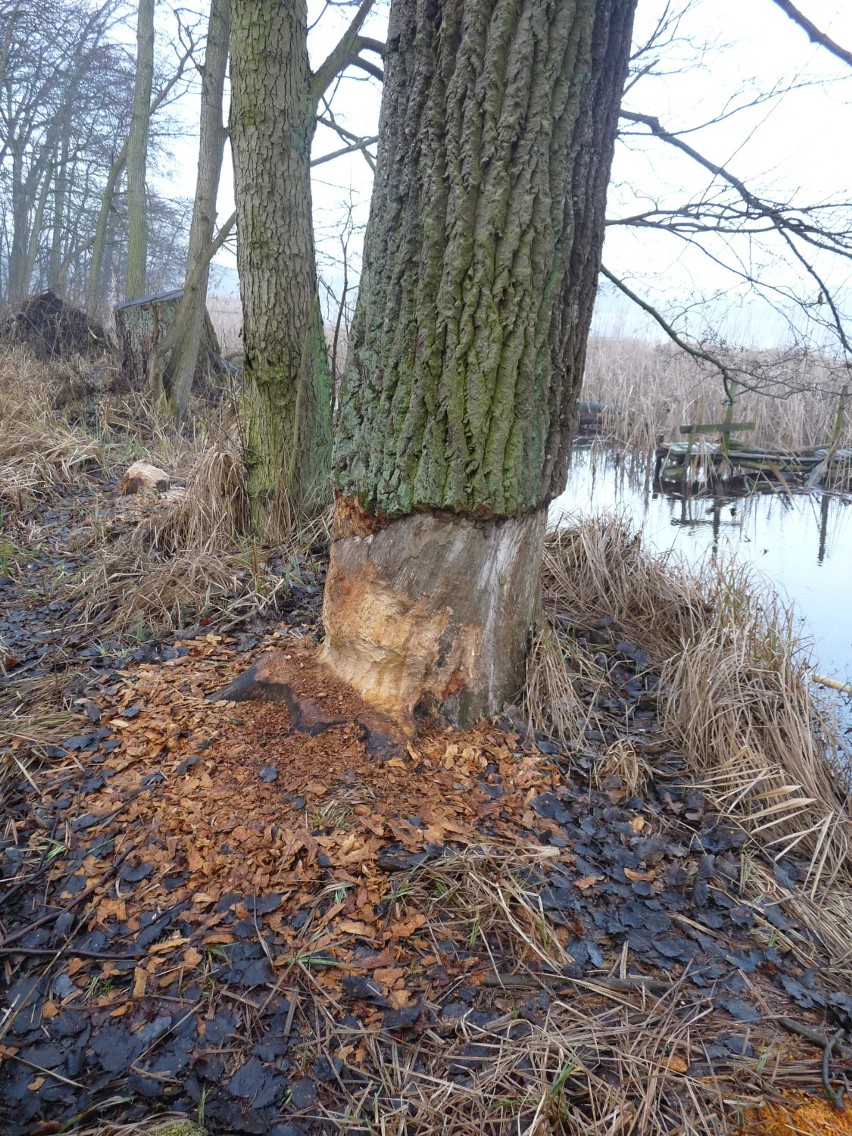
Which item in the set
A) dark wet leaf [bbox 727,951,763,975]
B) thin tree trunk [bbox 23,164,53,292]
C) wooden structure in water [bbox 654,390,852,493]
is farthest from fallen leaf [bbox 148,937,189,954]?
thin tree trunk [bbox 23,164,53,292]

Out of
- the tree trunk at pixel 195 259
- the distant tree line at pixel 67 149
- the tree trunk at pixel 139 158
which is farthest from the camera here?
the distant tree line at pixel 67 149

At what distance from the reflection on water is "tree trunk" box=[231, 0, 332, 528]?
162cm

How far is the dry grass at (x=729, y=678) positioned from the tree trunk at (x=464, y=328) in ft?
2.59

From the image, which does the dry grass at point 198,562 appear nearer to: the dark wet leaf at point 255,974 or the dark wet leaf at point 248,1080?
the dark wet leaf at point 255,974

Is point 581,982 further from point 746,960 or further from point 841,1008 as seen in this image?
point 841,1008

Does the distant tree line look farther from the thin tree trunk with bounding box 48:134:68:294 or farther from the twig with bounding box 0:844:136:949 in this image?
the twig with bounding box 0:844:136:949

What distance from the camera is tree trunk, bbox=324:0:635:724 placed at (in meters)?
1.81

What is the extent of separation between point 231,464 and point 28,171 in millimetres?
18273

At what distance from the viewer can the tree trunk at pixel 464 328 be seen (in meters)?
1.81

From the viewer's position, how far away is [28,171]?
17.2m

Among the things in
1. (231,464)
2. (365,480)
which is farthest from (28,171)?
(365,480)

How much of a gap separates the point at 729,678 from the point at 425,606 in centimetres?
130

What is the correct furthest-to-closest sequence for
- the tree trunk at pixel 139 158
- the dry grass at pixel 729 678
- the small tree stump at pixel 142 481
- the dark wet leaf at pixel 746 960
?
the tree trunk at pixel 139 158, the small tree stump at pixel 142 481, the dry grass at pixel 729 678, the dark wet leaf at pixel 746 960

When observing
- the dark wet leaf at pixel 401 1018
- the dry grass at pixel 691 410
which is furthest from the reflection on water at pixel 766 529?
the dark wet leaf at pixel 401 1018
